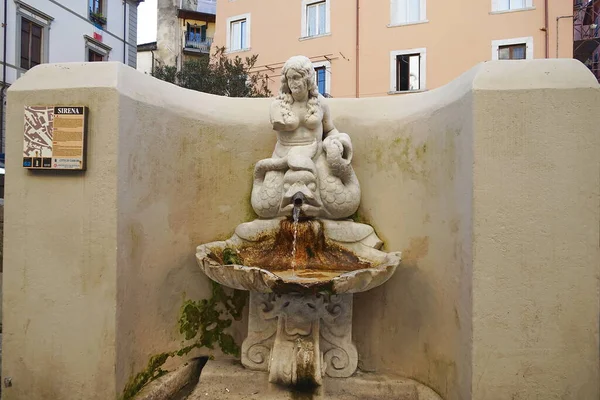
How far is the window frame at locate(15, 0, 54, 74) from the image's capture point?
570 inches

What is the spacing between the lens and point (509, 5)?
13.2 meters

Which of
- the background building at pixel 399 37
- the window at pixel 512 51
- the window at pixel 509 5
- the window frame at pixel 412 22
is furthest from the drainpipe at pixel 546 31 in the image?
the window frame at pixel 412 22

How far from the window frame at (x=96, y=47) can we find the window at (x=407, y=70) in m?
11.8

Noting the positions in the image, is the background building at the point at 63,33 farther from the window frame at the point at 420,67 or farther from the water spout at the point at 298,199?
the water spout at the point at 298,199

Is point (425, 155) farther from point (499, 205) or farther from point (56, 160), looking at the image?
point (56, 160)

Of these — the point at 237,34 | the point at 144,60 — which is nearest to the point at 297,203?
the point at 237,34

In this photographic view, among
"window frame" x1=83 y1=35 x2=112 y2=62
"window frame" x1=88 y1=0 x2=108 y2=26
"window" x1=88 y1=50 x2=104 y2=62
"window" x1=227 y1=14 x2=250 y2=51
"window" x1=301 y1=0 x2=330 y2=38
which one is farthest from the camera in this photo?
"window" x1=88 y1=50 x2=104 y2=62

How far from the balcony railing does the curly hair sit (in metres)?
23.5

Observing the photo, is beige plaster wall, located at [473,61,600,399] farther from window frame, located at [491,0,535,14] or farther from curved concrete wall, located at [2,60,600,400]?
window frame, located at [491,0,535,14]

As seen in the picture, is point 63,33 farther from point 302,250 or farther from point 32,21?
point 302,250

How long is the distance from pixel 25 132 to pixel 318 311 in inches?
90.3

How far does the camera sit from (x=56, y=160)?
2787 millimetres

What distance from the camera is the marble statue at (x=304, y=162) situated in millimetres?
3254

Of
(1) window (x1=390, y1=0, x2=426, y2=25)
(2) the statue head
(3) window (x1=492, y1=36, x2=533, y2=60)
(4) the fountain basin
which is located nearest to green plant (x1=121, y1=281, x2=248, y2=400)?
(4) the fountain basin
